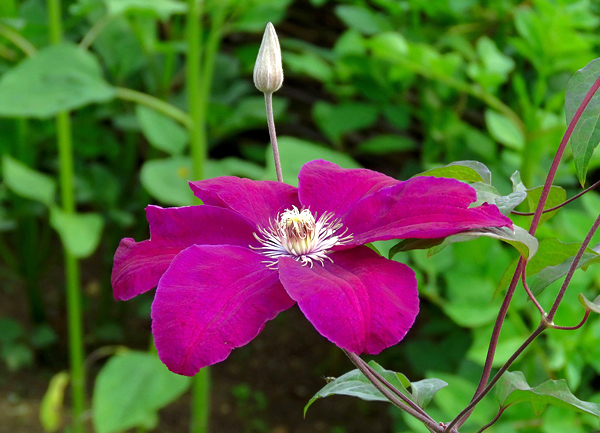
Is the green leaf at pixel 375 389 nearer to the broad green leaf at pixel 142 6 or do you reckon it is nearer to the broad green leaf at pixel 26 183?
the broad green leaf at pixel 142 6

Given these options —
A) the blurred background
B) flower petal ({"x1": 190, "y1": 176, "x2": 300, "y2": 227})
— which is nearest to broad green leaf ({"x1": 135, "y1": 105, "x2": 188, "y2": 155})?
the blurred background

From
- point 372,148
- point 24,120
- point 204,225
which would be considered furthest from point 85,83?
point 204,225

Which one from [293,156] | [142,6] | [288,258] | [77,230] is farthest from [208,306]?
[77,230]

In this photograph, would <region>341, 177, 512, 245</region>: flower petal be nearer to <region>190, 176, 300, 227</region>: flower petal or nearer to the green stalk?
<region>190, 176, 300, 227</region>: flower petal

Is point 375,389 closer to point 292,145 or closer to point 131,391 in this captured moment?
point 292,145

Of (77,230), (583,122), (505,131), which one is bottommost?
(77,230)

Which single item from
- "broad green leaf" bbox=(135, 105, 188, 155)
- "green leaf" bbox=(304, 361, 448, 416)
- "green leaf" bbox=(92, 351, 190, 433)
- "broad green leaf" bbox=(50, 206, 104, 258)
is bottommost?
"green leaf" bbox=(92, 351, 190, 433)
